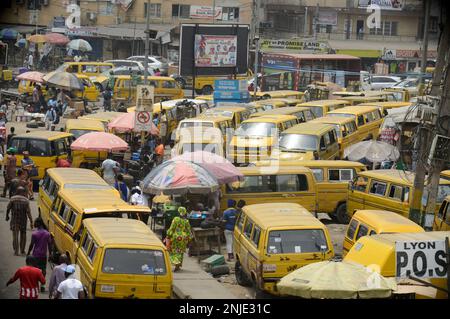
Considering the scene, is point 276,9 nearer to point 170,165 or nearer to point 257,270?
point 170,165

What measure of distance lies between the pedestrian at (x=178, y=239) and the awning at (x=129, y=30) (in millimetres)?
50355

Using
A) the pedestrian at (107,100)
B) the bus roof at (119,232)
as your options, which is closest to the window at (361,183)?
the bus roof at (119,232)

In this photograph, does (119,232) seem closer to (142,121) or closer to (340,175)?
(340,175)

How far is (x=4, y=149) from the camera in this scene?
110 ft

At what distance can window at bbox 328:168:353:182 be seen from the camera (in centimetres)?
2705

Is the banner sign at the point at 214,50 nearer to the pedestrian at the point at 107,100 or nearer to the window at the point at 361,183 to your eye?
the pedestrian at the point at 107,100

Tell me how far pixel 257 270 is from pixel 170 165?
589cm

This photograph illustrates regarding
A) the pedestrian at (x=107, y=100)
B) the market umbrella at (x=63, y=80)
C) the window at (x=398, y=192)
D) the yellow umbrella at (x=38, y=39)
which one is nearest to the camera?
the window at (x=398, y=192)

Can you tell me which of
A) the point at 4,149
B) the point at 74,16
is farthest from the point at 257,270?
the point at 74,16

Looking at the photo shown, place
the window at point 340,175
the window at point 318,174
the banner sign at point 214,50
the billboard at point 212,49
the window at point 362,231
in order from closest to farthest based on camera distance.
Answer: the window at point 362,231, the window at point 318,174, the window at point 340,175, the billboard at point 212,49, the banner sign at point 214,50

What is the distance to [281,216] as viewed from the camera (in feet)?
64.7

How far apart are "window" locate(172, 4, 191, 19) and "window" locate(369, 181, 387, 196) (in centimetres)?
5108

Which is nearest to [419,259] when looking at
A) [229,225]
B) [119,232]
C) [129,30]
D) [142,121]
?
[119,232]

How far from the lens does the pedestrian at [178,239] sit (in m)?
21.0
